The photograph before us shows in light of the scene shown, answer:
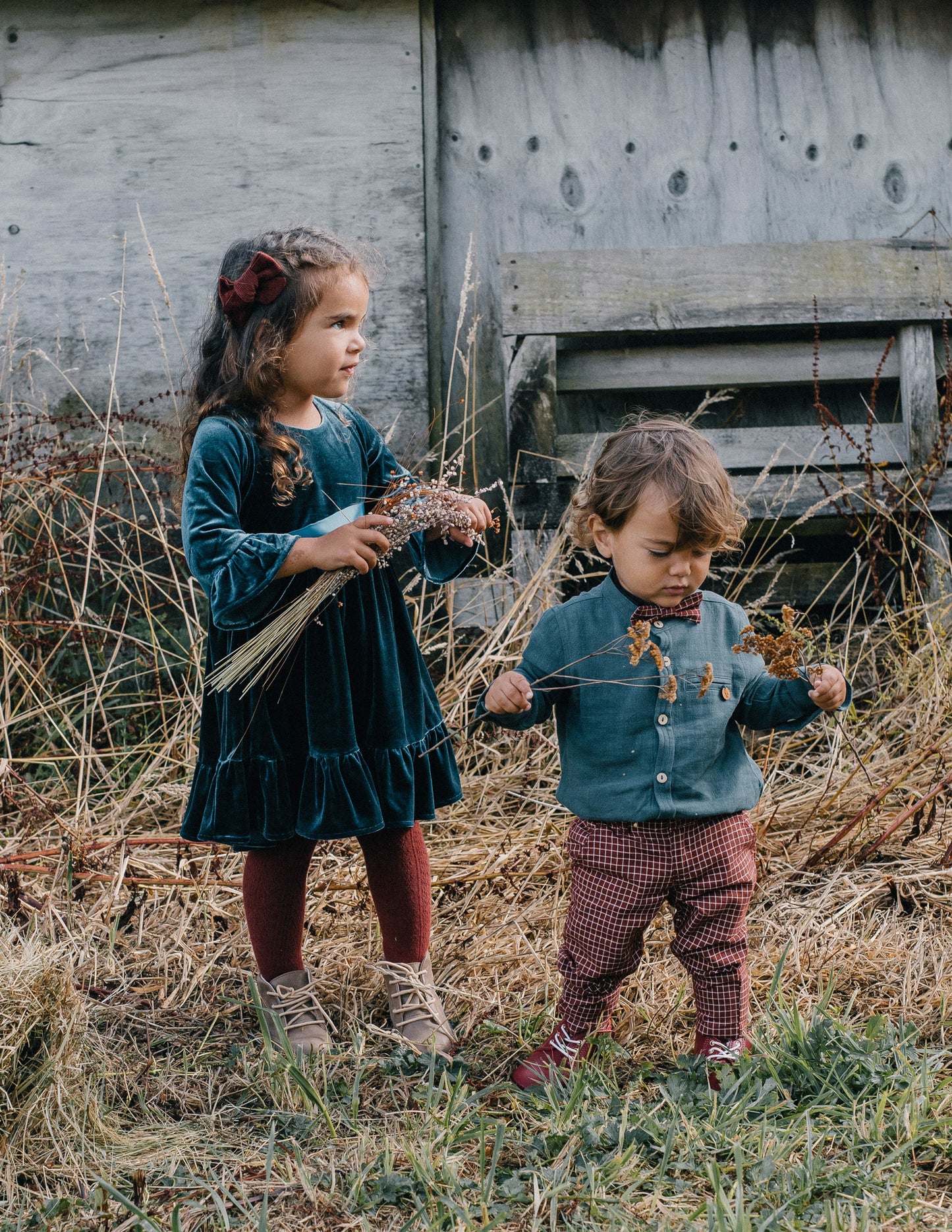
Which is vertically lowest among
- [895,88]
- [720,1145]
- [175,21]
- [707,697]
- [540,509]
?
[720,1145]

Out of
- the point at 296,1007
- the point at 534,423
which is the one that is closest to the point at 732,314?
the point at 534,423

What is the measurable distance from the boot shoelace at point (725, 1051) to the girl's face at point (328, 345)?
1.39 m

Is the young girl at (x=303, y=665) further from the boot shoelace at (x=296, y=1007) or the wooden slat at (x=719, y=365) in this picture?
the wooden slat at (x=719, y=365)

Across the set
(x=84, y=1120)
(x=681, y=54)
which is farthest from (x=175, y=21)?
(x=84, y=1120)

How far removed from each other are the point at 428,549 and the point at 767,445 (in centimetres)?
173

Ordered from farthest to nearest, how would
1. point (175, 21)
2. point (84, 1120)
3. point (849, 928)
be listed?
1. point (175, 21)
2. point (849, 928)
3. point (84, 1120)

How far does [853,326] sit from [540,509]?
1.24 meters

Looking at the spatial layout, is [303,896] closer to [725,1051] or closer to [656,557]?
[725,1051]

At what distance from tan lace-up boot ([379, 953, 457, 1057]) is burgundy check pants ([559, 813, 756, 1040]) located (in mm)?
286

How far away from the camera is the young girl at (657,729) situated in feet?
6.33

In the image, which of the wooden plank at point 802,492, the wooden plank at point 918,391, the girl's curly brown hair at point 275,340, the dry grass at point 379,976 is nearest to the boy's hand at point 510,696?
the girl's curly brown hair at point 275,340

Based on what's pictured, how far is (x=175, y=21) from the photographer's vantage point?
3.84 meters

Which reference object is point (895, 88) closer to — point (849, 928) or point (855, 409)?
point (855, 409)

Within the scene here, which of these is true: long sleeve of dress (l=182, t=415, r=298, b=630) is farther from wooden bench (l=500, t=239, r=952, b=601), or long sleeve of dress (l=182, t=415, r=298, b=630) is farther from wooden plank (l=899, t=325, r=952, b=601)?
wooden plank (l=899, t=325, r=952, b=601)
